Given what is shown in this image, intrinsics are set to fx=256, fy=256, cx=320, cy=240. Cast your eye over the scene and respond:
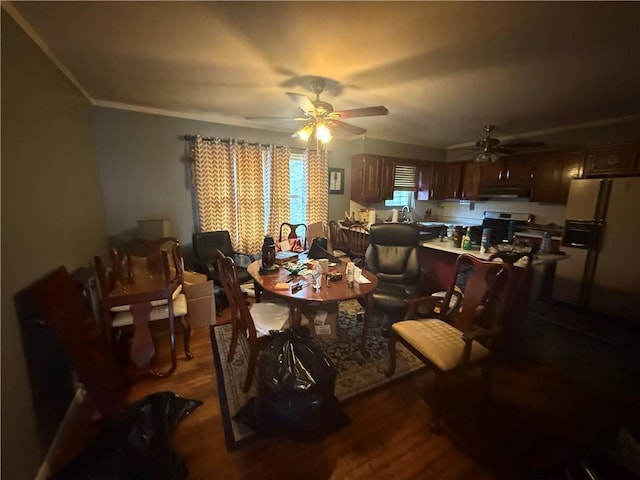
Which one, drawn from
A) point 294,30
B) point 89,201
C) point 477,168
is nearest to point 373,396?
point 294,30

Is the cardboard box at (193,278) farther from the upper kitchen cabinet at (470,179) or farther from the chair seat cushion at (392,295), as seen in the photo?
the upper kitchen cabinet at (470,179)

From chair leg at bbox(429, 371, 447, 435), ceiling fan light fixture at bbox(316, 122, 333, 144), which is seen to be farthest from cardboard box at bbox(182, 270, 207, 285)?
chair leg at bbox(429, 371, 447, 435)

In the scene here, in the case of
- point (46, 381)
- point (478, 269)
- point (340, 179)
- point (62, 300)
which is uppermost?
point (340, 179)

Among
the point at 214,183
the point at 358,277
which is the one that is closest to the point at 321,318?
the point at 358,277

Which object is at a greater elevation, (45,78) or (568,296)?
(45,78)

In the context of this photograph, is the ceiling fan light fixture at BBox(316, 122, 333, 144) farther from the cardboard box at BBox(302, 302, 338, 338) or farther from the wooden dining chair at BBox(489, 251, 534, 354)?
the wooden dining chair at BBox(489, 251, 534, 354)

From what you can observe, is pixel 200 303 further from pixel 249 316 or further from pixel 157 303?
pixel 249 316

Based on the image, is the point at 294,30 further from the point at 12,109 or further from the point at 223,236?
the point at 223,236

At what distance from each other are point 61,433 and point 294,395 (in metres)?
1.38

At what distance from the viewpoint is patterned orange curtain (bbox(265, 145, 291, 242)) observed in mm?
3748

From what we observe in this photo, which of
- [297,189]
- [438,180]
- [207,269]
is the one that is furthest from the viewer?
[438,180]

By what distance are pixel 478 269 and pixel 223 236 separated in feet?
9.61

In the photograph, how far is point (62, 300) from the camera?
1.53m

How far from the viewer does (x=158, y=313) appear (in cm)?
212
